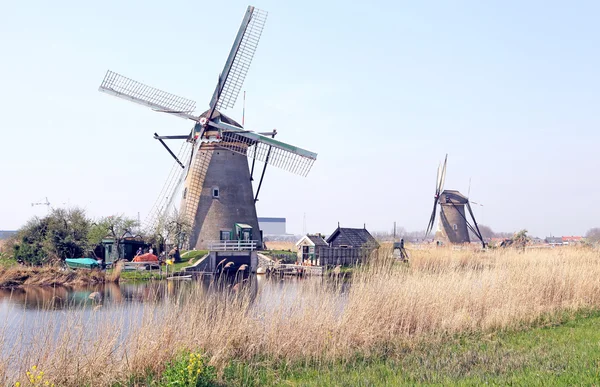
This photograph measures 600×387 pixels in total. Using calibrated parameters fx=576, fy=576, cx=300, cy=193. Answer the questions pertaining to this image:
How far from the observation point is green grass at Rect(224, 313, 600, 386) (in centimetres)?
602

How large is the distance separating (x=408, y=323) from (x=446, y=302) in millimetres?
1081

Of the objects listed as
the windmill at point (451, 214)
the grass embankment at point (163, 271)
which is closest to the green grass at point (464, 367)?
the grass embankment at point (163, 271)

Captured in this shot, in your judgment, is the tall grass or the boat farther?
the boat

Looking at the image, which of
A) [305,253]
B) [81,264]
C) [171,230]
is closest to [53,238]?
[81,264]

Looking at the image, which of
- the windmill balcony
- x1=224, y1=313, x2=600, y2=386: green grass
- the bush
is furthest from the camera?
the windmill balcony

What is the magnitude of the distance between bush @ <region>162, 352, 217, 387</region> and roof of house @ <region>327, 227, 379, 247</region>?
2592cm

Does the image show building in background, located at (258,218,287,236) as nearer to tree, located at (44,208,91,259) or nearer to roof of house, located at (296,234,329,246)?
roof of house, located at (296,234,329,246)

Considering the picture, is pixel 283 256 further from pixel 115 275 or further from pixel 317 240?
pixel 115 275

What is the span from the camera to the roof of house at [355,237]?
3212 centimetres

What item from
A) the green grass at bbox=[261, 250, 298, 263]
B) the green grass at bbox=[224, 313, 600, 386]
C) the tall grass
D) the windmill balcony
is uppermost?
the windmill balcony

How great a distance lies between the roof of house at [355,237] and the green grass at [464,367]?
23.6 meters

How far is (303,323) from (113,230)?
23337 millimetres

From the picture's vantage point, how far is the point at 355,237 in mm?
32656

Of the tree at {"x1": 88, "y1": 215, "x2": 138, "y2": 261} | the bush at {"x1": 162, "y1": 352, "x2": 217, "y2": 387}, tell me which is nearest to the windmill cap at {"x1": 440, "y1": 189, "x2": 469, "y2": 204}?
the tree at {"x1": 88, "y1": 215, "x2": 138, "y2": 261}
